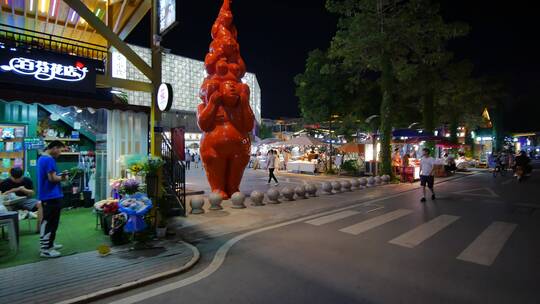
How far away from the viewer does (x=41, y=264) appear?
489 cm

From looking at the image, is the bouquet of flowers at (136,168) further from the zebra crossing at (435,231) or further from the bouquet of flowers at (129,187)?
the zebra crossing at (435,231)

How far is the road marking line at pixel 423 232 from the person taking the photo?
623 cm

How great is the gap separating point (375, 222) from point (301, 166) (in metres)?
16.1

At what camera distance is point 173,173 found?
8.75 metres

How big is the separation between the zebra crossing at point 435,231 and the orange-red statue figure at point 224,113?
4.02 meters

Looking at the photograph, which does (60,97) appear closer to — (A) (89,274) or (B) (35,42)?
(B) (35,42)

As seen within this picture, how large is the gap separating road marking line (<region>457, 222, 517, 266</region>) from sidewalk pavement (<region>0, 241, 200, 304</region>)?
4792mm

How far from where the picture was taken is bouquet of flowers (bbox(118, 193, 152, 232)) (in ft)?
18.6

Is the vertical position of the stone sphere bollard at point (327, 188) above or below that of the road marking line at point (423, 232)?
above

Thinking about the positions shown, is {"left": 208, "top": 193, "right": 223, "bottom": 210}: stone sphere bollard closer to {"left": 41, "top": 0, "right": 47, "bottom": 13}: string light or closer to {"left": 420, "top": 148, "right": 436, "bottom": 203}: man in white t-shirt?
{"left": 420, "top": 148, "right": 436, "bottom": 203}: man in white t-shirt

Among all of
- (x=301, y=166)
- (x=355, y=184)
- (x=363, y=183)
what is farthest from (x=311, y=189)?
(x=301, y=166)

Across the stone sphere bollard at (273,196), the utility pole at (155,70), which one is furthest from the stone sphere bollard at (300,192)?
the utility pole at (155,70)

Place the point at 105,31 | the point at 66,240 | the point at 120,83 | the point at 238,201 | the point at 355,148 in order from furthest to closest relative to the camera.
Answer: the point at 355,148 < the point at 238,201 < the point at 120,83 < the point at 105,31 < the point at 66,240

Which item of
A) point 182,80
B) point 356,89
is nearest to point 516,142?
point 356,89
